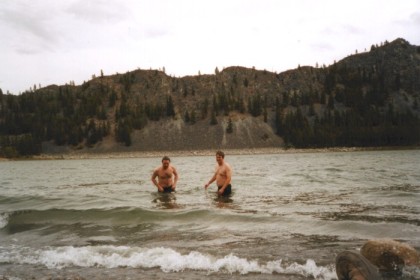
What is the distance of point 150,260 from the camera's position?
7477 mm

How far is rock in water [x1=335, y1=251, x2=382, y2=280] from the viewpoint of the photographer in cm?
514

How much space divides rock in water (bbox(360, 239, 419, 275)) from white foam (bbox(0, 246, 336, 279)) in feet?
2.76

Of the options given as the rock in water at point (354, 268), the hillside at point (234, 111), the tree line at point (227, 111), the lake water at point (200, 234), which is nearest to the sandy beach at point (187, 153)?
the hillside at point (234, 111)

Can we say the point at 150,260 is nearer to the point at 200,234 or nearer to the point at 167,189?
the point at 200,234

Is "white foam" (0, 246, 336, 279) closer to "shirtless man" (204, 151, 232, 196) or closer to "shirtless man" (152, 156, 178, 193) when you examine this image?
"shirtless man" (204, 151, 232, 196)

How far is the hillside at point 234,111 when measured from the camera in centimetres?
13700

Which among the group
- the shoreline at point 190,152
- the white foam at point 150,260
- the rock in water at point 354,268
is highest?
the rock in water at point 354,268

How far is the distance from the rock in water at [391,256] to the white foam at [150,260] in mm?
841

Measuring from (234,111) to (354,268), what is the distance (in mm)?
154423

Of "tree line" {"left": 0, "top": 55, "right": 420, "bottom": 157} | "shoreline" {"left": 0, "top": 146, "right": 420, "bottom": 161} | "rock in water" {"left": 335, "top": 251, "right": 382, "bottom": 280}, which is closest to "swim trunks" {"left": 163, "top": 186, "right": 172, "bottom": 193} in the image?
"rock in water" {"left": 335, "top": 251, "right": 382, "bottom": 280}

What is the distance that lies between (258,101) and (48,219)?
14731 centimetres

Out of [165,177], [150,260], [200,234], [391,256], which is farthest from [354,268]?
[165,177]

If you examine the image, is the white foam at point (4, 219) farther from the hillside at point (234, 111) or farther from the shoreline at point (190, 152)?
the hillside at point (234, 111)

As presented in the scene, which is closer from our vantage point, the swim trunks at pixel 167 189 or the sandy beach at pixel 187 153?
the swim trunks at pixel 167 189
